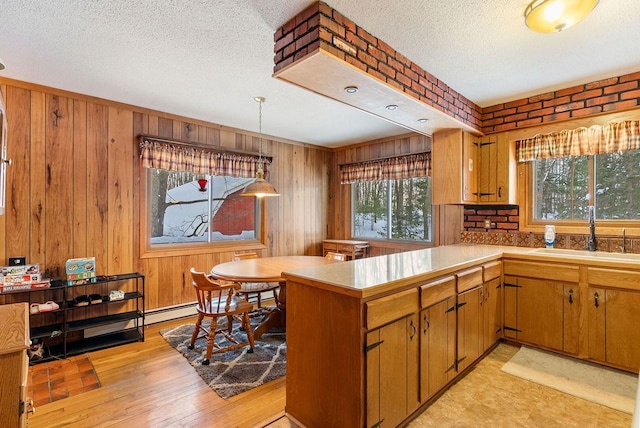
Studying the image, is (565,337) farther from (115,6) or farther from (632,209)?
(115,6)

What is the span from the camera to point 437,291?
6.82ft

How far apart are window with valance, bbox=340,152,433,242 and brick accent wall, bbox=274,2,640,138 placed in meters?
1.15

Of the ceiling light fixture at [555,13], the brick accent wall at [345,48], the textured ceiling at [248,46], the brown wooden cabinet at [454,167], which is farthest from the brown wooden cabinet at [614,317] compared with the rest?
the brick accent wall at [345,48]

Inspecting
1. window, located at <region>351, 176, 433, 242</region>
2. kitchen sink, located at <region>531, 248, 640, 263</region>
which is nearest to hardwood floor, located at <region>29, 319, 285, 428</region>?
kitchen sink, located at <region>531, 248, 640, 263</region>

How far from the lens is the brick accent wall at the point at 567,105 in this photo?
2697mm

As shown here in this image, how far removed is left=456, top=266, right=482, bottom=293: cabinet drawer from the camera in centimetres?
232

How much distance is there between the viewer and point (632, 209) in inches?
113

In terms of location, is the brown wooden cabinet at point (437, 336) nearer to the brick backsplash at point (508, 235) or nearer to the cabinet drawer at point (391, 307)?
the cabinet drawer at point (391, 307)

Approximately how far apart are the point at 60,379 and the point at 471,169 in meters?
4.22

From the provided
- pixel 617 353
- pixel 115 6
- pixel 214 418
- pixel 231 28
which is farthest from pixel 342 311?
pixel 617 353

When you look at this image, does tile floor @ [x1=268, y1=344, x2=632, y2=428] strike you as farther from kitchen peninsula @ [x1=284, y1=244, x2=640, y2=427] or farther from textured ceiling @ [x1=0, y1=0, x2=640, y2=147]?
textured ceiling @ [x1=0, y1=0, x2=640, y2=147]

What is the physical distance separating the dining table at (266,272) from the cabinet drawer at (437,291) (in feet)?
3.71

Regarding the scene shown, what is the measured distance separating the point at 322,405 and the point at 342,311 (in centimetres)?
58

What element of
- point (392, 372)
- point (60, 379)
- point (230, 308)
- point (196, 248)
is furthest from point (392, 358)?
point (196, 248)
